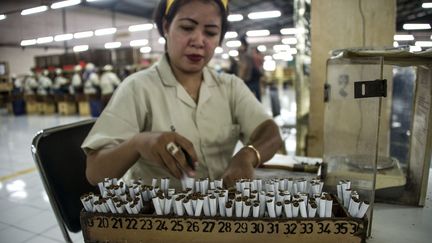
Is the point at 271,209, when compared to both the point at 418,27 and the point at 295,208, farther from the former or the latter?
the point at 418,27

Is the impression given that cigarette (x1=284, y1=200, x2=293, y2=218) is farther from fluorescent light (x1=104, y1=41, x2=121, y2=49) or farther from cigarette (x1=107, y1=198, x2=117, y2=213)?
fluorescent light (x1=104, y1=41, x2=121, y2=49)

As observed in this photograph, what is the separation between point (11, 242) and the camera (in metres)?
2.29

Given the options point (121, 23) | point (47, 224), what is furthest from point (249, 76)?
point (121, 23)

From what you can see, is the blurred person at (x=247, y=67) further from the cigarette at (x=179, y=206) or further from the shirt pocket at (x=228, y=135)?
the cigarette at (x=179, y=206)

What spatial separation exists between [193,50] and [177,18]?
0.12 metres

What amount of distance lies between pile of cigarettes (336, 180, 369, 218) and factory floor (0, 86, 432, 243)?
0.70ft

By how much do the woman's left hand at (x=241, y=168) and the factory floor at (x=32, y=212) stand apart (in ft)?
1.26

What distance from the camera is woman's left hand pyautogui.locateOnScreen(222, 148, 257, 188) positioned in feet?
3.19

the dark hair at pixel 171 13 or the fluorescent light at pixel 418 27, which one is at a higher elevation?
the dark hair at pixel 171 13

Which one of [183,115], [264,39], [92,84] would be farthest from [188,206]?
[264,39]

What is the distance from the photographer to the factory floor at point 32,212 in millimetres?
880

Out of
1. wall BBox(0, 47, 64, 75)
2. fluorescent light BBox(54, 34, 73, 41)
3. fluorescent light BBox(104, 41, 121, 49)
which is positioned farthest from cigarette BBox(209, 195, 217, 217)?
fluorescent light BBox(104, 41, 121, 49)

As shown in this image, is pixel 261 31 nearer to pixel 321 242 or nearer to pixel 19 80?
pixel 19 80

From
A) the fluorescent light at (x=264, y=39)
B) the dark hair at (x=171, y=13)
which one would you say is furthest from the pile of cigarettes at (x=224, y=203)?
the fluorescent light at (x=264, y=39)
